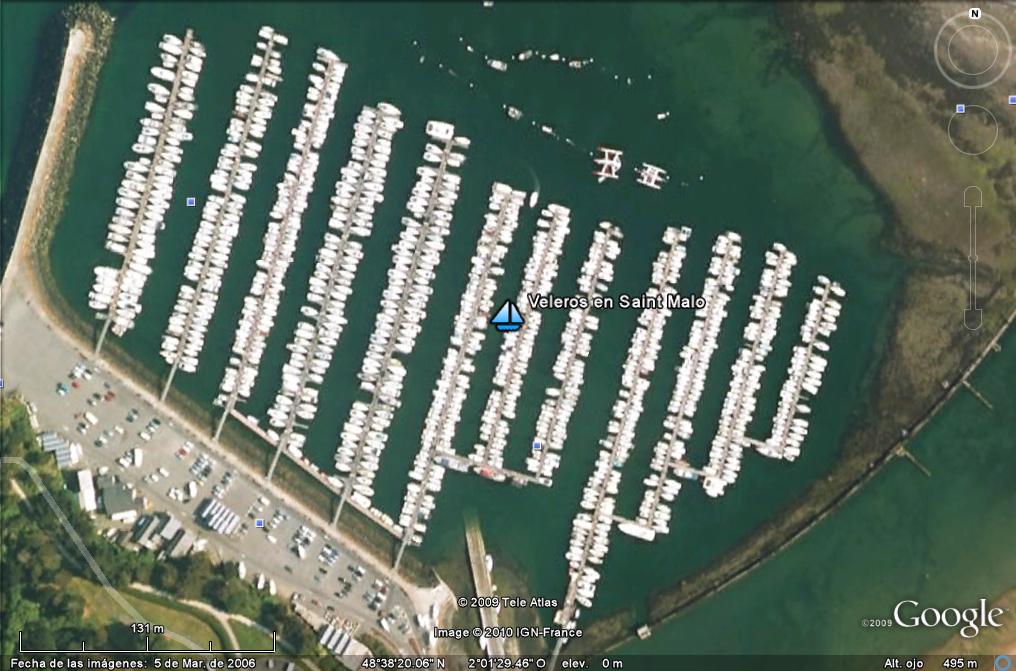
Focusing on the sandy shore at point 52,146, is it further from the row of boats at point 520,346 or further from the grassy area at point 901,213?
the grassy area at point 901,213

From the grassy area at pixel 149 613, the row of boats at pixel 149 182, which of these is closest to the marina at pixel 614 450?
the grassy area at pixel 149 613

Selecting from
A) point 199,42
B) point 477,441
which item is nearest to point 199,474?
point 477,441

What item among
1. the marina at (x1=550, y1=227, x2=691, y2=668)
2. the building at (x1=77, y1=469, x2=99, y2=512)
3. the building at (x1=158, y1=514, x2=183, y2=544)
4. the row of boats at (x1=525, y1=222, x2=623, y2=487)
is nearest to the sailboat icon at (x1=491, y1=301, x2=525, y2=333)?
the row of boats at (x1=525, y1=222, x2=623, y2=487)

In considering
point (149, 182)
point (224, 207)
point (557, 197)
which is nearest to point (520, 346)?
point (557, 197)

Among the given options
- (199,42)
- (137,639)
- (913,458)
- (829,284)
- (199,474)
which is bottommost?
(137,639)

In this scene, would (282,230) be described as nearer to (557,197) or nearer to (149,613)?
(557,197)

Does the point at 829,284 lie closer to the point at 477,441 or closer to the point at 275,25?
the point at 477,441
